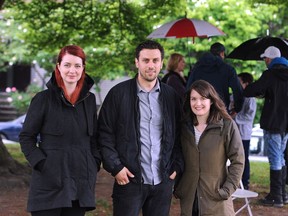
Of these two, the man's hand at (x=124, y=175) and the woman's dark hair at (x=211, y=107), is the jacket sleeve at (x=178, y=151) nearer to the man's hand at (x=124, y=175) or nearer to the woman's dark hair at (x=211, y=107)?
the woman's dark hair at (x=211, y=107)

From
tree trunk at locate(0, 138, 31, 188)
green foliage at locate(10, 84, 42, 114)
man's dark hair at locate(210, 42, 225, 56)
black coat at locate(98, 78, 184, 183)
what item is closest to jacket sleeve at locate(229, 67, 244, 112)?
man's dark hair at locate(210, 42, 225, 56)

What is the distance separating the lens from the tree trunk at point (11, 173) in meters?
8.47

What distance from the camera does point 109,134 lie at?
437 cm

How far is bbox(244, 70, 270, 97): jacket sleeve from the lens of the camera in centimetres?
748

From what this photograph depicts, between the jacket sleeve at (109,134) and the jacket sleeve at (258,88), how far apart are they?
3.47 meters

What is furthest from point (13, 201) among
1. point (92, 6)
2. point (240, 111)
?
point (92, 6)

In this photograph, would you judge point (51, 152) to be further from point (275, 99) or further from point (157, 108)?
point (275, 99)

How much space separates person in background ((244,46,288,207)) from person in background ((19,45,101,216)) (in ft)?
12.7

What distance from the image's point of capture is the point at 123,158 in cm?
438

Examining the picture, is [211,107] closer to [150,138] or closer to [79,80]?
[150,138]

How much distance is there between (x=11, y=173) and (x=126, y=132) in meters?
5.01

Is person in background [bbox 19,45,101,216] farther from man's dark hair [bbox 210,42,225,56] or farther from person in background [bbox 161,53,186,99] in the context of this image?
person in background [bbox 161,53,186,99]

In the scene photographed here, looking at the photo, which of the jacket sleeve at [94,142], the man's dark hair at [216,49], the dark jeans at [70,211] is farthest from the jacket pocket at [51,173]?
the man's dark hair at [216,49]

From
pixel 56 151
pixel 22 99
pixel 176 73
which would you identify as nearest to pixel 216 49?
pixel 176 73
